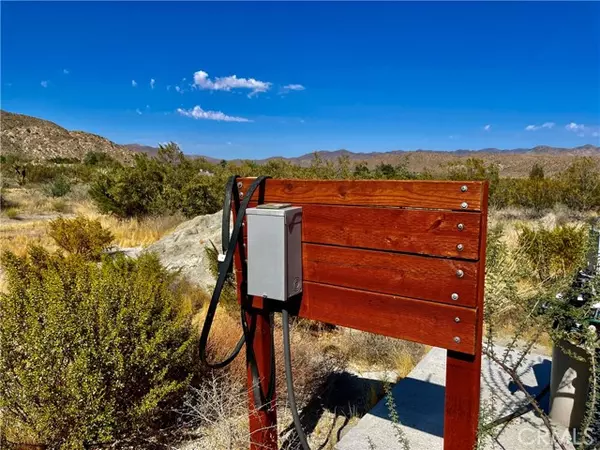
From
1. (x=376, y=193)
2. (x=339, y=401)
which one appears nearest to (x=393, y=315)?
(x=376, y=193)

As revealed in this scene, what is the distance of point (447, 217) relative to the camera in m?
1.67

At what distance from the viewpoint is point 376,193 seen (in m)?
1.87

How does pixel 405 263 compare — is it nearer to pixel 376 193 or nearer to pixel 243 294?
pixel 376 193

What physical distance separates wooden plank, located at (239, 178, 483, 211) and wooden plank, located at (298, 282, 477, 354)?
0.41 metres

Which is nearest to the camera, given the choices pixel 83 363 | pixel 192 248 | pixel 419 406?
pixel 83 363

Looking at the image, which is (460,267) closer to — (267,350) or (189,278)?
(267,350)

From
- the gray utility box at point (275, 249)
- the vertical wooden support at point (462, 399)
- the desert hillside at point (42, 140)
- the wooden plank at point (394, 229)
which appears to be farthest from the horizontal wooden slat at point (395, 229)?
the desert hillside at point (42, 140)

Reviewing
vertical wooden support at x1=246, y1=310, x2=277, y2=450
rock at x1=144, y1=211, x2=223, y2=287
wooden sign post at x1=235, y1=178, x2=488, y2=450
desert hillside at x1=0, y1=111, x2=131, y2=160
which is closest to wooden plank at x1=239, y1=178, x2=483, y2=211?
wooden sign post at x1=235, y1=178, x2=488, y2=450

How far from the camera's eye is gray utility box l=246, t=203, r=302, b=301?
200cm

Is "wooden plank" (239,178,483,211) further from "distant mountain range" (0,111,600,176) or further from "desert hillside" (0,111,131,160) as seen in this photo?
"desert hillside" (0,111,131,160)

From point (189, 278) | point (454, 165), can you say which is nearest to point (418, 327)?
point (189, 278)

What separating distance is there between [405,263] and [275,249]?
594mm

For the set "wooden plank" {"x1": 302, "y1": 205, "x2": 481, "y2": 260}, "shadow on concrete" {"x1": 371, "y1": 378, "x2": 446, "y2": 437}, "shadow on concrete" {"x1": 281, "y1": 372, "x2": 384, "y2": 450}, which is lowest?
"shadow on concrete" {"x1": 281, "y1": 372, "x2": 384, "y2": 450}

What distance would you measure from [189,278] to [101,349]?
4.52 metres
